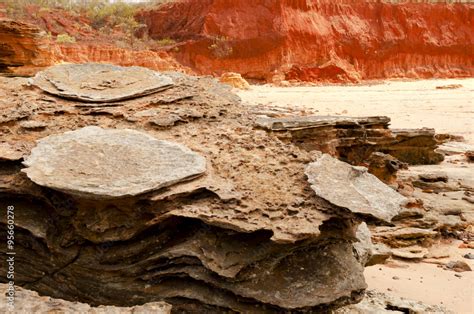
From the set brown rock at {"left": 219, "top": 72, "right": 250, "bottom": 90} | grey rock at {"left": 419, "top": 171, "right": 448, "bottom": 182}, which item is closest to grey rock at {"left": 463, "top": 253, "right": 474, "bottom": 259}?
grey rock at {"left": 419, "top": 171, "right": 448, "bottom": 182}

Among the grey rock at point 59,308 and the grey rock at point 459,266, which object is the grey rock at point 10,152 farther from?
the grey rock at point 459,266

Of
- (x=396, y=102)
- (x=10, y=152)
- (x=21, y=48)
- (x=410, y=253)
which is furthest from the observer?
(x=396, y=102)

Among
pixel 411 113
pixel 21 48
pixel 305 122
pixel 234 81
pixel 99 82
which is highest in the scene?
pixel 99 82

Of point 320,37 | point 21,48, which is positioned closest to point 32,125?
point 21,48

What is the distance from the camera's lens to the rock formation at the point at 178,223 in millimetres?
2480

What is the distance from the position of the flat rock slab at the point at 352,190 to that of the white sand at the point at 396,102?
26.5 ft

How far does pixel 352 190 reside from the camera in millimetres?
2602

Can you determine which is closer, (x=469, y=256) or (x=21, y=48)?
(x=469, y=256)

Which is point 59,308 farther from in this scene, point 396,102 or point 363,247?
point 396,102

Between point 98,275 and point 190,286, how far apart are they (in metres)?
0.51

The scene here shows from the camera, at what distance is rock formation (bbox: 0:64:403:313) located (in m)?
2.48

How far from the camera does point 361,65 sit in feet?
84.1

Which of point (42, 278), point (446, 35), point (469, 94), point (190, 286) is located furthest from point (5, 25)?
point (446, 35)

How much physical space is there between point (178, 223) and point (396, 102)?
13.8m
